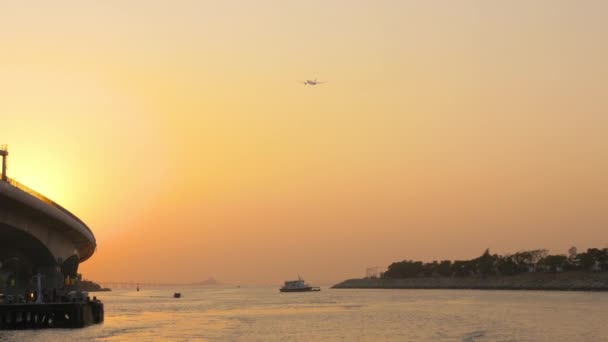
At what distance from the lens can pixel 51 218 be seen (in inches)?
3127

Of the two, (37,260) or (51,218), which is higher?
(51,218)

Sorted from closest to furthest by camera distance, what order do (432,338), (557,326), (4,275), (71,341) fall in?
(71,341)
(432,338)
(557,326)
(4,275)

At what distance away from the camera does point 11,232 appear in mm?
77312

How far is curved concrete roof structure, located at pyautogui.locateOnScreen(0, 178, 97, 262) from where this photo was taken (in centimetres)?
6838

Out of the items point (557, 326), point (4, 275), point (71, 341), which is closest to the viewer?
point (71, 341)

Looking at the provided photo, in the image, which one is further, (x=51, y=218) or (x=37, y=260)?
(x=37, y=260)

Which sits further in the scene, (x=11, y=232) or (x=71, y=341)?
(x=11, y=232)

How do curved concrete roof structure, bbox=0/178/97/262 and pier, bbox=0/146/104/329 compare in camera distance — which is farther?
pier, bbox=0/146/104/329

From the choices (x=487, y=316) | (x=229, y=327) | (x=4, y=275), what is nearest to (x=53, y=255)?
(x=4, y=275)

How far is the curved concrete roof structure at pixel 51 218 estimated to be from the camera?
68.4m

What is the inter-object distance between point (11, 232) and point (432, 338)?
38156 millimetres

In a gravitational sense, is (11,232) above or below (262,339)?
above

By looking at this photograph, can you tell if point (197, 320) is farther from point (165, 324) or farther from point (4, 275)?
point (4, 275)

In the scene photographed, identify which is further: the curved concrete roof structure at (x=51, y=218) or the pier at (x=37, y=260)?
the pier at (x=37, y=260)
